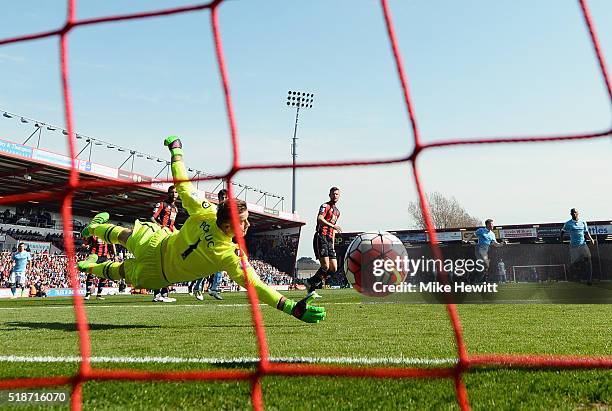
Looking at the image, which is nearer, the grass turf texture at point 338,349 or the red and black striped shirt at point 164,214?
the grass turf texture at point 338,349

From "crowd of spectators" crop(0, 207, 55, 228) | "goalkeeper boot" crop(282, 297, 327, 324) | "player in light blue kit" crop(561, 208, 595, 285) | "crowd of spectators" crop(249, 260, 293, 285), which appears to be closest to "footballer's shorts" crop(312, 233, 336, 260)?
"goalkeeper boot" crop(282, 297, 327, 324)

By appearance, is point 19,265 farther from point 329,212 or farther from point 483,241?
point 483,241

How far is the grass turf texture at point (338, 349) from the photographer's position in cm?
175

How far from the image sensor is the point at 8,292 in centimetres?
1627

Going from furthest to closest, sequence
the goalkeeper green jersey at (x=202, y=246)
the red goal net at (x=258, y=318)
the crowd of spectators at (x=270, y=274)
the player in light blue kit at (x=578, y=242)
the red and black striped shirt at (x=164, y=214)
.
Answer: the crowd of spectators at (x=270, y=274) < the player in light blue kit at (x=578, y=242) < the red and black striped shirt at (x=164, y=214) < the goalkeeper green jersey at (x=202, y=246) < the red goal net at (x=258, y=318)

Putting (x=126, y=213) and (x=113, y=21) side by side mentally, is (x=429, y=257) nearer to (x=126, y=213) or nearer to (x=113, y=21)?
(x=113, y=21)

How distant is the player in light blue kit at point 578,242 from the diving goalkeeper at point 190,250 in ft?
23.7

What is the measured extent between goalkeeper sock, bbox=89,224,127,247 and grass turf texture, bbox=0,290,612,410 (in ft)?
2.42

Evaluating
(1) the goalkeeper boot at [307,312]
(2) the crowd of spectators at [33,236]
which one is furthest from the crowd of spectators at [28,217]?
(1) the goalkeeper boot at [307,312]

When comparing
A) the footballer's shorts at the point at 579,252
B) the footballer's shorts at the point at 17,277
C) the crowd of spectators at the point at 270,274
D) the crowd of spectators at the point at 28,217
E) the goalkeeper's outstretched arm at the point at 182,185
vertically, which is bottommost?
the crowd of spectators at the point at 270,274

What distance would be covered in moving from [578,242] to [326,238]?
4.90 m

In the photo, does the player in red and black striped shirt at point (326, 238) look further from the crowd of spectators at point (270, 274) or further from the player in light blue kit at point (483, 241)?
the crowd of spectators at point (270, 274)

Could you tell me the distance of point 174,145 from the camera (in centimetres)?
361

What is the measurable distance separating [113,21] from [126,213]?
21.2 meters
